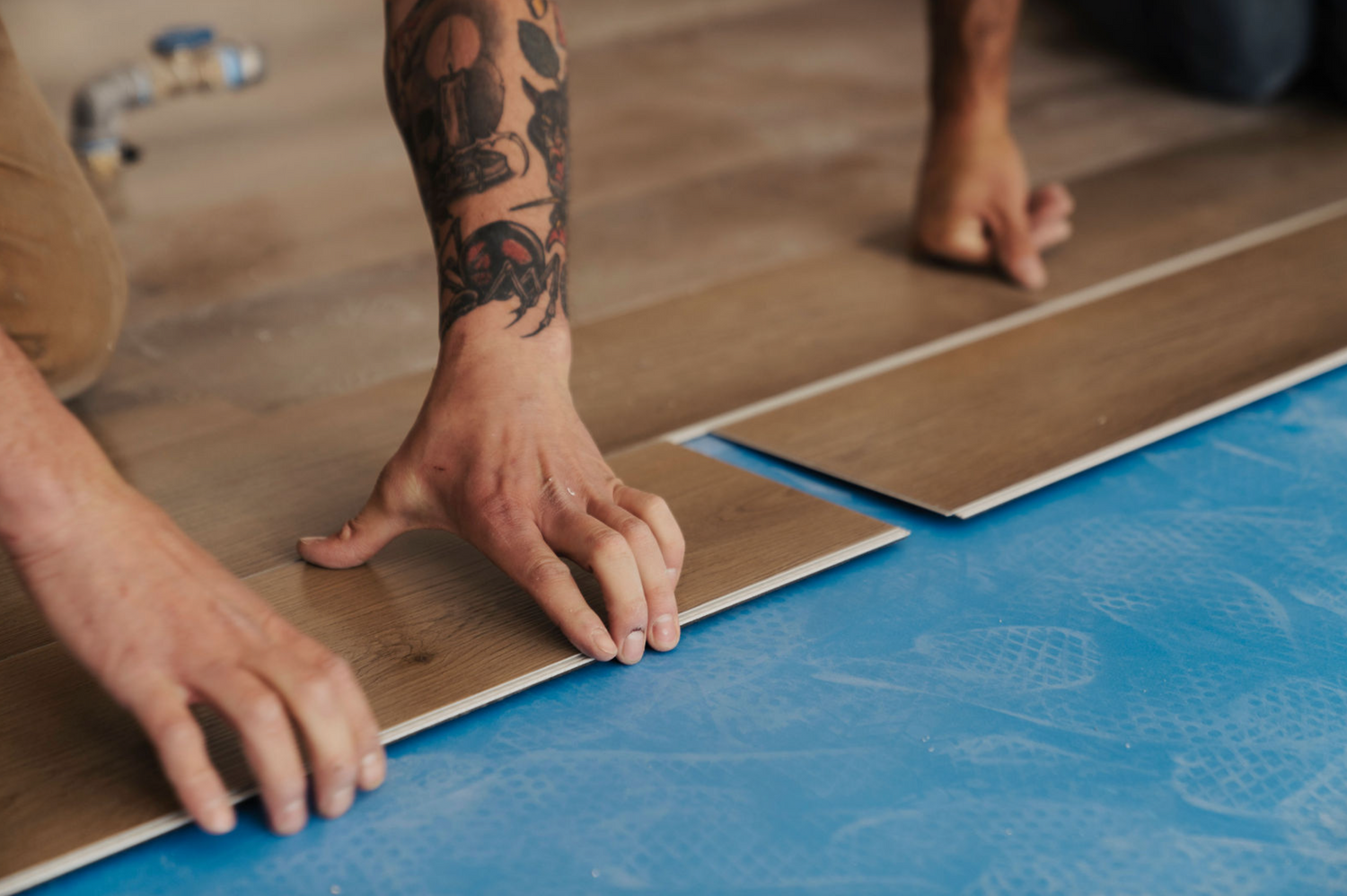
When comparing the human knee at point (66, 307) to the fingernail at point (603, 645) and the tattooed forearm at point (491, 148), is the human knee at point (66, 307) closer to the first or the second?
the tattooed forearm at point (491, 148)

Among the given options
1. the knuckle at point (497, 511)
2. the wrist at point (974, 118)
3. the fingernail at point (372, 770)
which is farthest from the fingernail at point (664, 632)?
the wrist at point (974, 118)

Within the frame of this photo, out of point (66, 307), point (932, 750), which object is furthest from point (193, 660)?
point (66, 307)

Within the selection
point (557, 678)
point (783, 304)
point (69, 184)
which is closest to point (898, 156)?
point (783, 304)

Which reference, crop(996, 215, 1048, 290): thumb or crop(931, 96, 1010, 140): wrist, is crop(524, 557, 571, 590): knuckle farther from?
crop(931, 96, 1010, 140): wrist

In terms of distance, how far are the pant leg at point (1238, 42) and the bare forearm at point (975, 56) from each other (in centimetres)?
85

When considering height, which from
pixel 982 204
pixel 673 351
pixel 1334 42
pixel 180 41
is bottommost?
pixel 673 351

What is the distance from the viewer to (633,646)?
1.00m

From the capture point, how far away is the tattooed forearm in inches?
46.7

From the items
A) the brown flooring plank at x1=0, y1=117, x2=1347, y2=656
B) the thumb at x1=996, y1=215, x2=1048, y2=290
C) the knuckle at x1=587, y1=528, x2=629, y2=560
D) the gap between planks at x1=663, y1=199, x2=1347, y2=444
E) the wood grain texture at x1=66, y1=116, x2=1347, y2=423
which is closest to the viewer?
the knuckle at x1=587, y1=528, x2=629, y2=560

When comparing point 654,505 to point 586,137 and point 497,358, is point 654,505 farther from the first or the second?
point 586,137

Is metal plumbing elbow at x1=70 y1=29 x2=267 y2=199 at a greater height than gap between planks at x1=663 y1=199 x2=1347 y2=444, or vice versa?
metal plumbing elbow at x1=70 y1=29 x2=267 y2=199

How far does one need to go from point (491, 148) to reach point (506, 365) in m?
0.25

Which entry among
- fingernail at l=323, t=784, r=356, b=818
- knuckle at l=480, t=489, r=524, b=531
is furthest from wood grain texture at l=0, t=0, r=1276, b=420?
fingernail at l=323, t=784, r=356, b=818

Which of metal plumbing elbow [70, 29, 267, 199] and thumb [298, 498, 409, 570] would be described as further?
metal plumbing elbow [70, 29, 267, 199]
